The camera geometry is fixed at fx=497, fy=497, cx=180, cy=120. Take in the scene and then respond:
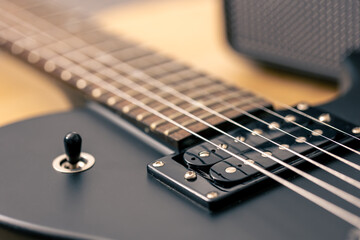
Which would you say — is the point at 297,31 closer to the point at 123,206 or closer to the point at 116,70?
the point at 116,70

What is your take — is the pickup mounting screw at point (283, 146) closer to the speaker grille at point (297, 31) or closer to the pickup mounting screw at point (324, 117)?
the pickup mounting screw at point (324, 117)

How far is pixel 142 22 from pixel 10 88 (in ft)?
1.03

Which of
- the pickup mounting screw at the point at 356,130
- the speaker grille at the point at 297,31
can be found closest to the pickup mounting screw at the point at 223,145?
the pickup mounting screw at the point at 356,130

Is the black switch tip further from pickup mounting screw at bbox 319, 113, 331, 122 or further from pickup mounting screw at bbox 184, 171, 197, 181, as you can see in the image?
pickup mounting screw at bbox 319, 113, 331, 122

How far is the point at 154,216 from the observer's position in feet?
1.10

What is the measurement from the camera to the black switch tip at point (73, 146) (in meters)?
0.39

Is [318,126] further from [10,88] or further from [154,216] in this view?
[10,88]

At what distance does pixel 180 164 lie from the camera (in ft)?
1.28

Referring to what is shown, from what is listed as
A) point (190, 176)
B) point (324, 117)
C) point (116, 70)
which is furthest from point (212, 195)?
point (116, 70)

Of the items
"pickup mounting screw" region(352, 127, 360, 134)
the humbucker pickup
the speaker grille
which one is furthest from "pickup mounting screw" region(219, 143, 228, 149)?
the speaker grille

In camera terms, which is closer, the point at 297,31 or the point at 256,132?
the point at 256,132

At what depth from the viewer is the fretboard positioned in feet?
1.53

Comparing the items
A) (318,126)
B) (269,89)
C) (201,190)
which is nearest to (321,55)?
(269,89)

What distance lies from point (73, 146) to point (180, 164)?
0.09 meters
